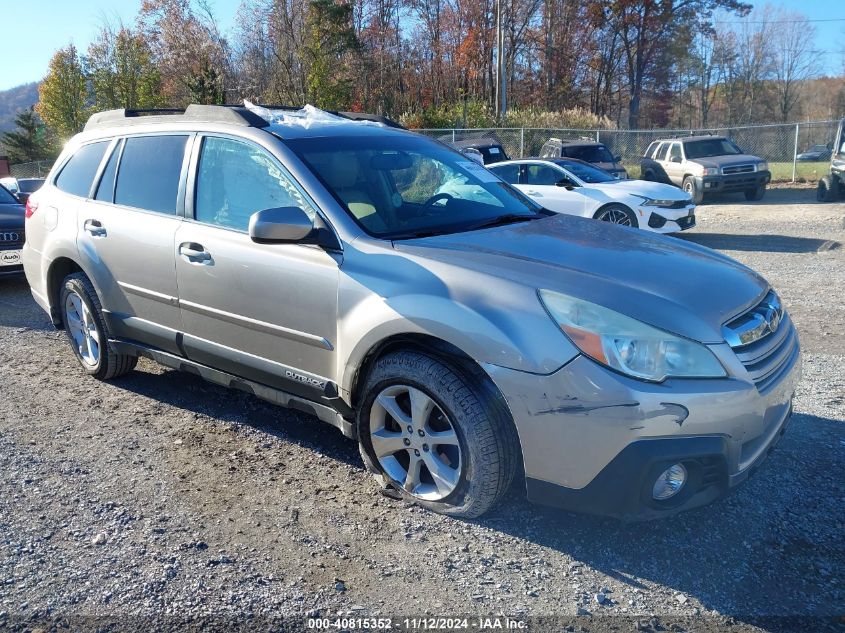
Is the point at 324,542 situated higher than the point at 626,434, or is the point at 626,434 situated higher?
the point at 626,434

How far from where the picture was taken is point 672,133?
2591cm

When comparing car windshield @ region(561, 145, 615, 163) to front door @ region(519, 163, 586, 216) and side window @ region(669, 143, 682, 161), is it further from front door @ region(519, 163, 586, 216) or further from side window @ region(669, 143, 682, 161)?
front door @ region(519, 163, 586, 216)

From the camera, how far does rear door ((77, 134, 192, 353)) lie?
4.25 metres

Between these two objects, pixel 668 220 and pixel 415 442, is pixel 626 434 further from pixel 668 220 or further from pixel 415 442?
pixel 668 220

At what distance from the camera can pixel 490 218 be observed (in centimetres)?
400

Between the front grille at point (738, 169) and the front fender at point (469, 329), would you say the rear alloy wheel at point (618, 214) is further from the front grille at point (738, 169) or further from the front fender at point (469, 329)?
the front fender at point (469, 329)

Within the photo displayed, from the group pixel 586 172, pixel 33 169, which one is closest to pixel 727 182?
pixel 586 172

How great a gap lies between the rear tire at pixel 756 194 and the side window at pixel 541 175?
901 cm

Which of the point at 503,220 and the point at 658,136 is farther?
the point at 658,136

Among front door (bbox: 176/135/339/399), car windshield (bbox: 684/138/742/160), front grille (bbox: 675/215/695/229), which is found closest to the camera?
front door (bbox: 176/135/339/399)

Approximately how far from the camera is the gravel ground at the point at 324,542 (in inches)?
107

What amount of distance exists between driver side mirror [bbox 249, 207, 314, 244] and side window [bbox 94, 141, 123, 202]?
189cm

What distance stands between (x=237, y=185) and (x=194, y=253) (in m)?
0.44

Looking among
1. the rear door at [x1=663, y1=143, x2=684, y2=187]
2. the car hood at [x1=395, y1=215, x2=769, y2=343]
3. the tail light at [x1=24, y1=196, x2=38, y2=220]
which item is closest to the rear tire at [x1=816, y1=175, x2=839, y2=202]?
the rear door at [x1=663, y1=143, x2=684, y2=187]
